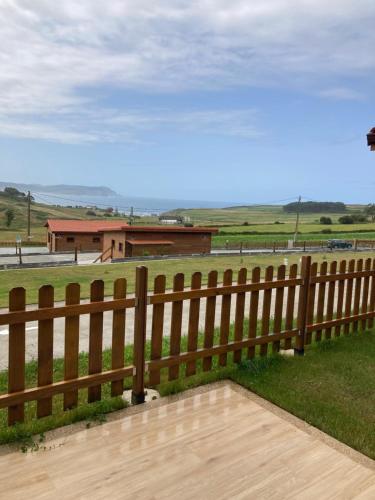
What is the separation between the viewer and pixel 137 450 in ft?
10.8

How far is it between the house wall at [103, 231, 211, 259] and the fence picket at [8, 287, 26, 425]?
3540cm

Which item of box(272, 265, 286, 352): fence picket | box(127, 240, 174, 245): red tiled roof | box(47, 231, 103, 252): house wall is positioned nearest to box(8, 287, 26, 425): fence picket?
box(272, 265, 286, 352): fence picket

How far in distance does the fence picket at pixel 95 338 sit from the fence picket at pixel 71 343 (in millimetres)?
155

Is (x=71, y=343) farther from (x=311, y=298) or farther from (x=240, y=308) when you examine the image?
(x=311, y=298)

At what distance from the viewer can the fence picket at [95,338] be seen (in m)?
3.86

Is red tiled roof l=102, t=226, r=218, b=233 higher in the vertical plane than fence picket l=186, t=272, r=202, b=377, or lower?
lower

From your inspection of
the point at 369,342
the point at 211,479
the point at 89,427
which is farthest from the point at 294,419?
the point at 369,342

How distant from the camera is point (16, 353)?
3469mm

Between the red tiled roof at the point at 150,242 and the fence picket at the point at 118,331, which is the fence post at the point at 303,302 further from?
the red tiled roof at the point at 150,242

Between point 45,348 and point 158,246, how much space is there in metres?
37.1

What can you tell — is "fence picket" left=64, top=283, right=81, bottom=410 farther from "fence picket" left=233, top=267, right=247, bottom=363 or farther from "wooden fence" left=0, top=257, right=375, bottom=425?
"fence picket" left=233, top=267, right=247, bottom=363

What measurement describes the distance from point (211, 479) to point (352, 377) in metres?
2.61

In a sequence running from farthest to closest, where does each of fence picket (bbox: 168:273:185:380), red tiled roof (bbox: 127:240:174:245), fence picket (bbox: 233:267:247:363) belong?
red tiled roof (bbox: 127:240:174:245) → fence picket (bbox: 233:267:247:363) → fence picket (bbox: 168:273:185:380)

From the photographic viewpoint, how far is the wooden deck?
113 inches
